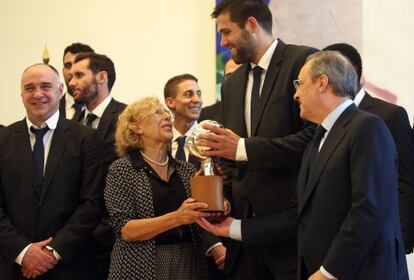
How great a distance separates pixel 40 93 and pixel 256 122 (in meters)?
1.25

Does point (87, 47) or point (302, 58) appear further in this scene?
point (87, 47)

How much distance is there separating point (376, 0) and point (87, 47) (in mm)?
2203

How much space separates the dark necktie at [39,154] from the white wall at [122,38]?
1.74m

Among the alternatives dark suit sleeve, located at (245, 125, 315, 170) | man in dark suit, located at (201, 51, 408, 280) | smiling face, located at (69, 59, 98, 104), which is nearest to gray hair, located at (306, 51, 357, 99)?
man in dark suit, located at (201, 51, 408, 280)

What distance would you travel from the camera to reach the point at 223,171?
2.95 m

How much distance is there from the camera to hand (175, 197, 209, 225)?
254 centimetres

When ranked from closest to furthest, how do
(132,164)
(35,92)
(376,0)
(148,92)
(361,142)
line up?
1. (361,142)
2. (132,164)
3. (35,92)
4. (376,0)
5. (148,92)

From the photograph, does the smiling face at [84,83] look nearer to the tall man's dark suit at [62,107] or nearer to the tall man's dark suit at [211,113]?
the tall man's dark suit at [62,107]

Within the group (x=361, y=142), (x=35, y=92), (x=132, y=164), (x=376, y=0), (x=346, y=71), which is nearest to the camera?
(x=361, y=142)

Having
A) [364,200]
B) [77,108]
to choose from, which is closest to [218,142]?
[364,200]

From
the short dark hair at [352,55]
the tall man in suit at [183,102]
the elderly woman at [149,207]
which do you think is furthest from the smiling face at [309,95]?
the tall man in suit at [183,102]

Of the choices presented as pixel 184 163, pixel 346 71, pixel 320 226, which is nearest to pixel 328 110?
pixel 346 71

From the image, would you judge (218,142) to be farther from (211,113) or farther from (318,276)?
(211,113)

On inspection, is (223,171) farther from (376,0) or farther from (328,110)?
(376,0)
